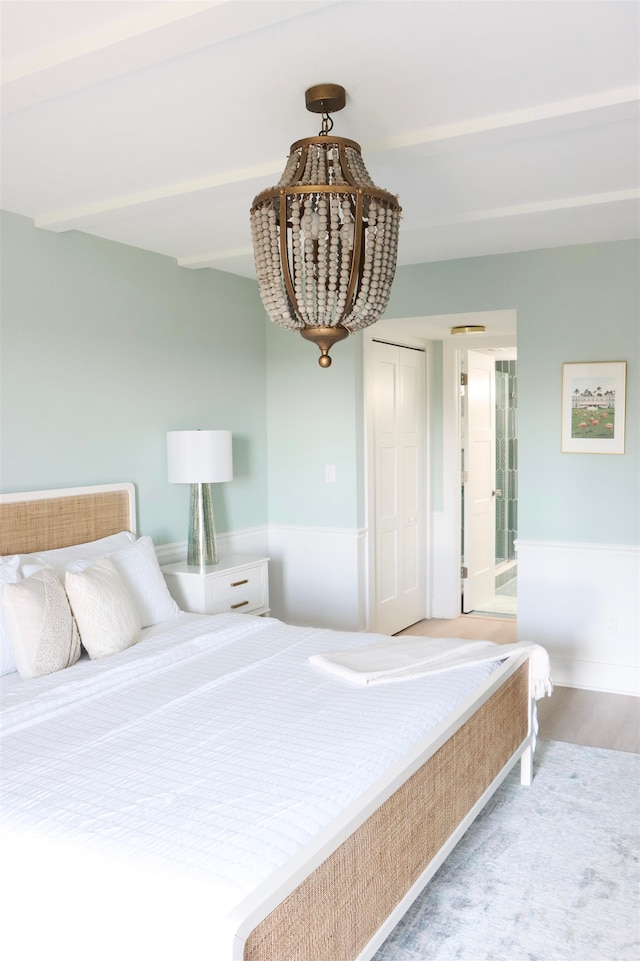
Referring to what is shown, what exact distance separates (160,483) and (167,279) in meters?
1.14

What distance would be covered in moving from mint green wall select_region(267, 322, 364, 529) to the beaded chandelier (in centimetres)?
259

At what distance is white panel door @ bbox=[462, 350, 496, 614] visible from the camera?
6023 mm

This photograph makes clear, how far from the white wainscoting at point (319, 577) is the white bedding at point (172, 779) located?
190 cm

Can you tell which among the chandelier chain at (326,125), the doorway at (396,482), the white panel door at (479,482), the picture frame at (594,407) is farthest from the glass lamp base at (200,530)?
the white panel door at (479,482)

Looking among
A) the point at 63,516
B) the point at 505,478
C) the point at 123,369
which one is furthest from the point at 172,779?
the point at 505,478

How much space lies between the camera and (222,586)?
4.07 meters

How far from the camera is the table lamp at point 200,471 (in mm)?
4059

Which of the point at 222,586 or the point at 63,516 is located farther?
the point at 222,586

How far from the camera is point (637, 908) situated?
2352 mm

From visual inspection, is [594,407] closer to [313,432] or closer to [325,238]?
[313,432]

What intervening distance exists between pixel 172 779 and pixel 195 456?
2.32 metres

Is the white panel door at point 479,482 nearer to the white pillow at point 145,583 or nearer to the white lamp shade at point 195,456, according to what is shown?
the white lamp shade at point 195,456

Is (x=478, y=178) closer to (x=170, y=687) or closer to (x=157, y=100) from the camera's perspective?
(x=157, y=100)

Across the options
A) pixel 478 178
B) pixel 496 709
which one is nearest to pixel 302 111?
pixel 478 178
